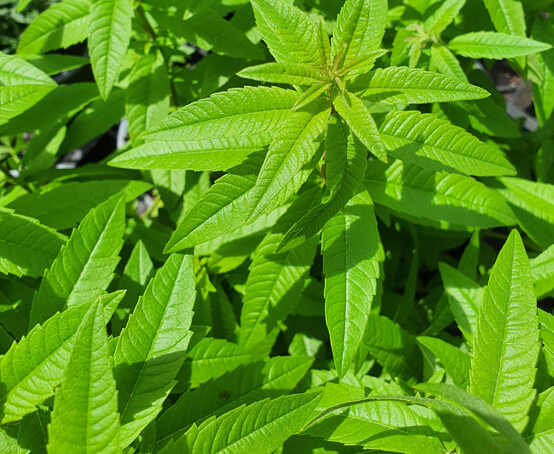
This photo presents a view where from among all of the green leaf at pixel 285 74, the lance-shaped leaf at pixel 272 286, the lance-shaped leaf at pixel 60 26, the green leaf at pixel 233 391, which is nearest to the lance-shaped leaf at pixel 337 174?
the green leaf at pixel 285 74

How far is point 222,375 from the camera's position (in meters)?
1.34

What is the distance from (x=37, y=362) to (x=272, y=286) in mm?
648

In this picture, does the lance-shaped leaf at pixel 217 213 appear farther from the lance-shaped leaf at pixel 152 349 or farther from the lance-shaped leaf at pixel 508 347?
the lance-shaped leaf at pixel 508 347

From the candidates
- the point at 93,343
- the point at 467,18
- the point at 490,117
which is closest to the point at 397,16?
the point at 467,18

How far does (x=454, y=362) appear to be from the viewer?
1265mm

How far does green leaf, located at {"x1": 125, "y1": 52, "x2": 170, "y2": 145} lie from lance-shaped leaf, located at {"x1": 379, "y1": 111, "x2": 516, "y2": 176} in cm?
88

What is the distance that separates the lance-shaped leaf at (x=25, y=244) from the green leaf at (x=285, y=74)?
0.75m

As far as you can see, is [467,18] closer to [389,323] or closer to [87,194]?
[389,323]

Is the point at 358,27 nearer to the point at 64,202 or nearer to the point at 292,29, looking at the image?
the point at 292,29

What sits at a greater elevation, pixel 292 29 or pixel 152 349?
pixel 292 29

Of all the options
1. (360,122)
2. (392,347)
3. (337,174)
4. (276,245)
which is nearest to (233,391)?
(276,245)

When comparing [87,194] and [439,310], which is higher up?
[87,194]

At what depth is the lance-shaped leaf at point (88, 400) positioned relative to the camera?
2.76 feet

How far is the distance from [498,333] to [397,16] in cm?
115
